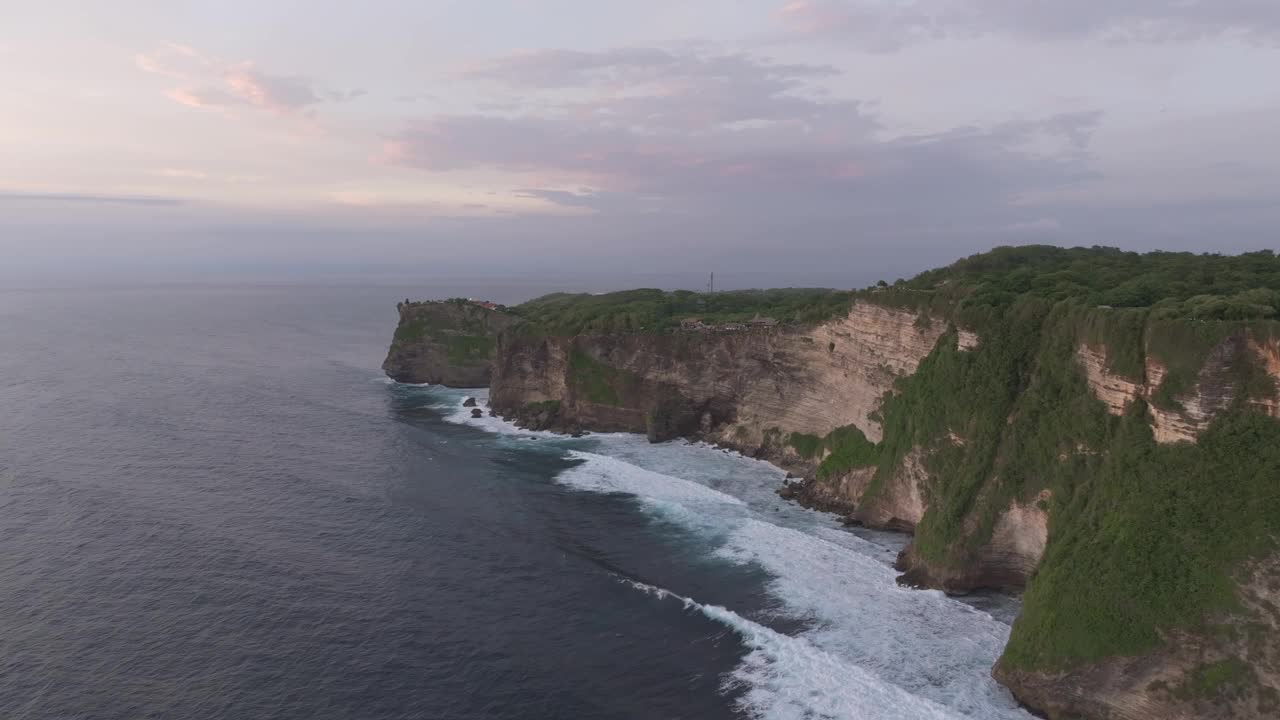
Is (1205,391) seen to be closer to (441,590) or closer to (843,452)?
(843,452)

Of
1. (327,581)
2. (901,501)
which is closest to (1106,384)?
(901,501)

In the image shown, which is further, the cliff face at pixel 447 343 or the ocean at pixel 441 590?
the cliff face at pixel 447 343

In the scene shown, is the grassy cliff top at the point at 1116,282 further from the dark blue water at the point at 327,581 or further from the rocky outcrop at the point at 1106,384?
the dark blue water at the point at 327,581

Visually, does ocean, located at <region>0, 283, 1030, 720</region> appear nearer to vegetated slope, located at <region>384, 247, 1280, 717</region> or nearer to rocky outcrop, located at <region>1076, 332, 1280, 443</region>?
vegetated slope, located at <region>384, 247, 1280, 717</region>

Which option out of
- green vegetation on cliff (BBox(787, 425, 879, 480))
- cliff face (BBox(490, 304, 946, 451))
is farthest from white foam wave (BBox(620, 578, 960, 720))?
cliff face (BBox(490, 304, 946, 451))

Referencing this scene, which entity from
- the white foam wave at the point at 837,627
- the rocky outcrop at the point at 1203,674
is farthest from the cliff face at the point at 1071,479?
the white foam wave at the point at 837,627

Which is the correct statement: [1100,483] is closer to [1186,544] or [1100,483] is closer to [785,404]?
[1186,544]
